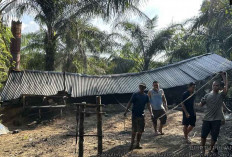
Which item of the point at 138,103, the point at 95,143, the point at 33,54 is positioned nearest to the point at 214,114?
the point at 138,103

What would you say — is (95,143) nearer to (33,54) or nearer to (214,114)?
(214,114)

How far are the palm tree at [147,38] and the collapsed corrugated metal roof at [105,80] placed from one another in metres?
2.34

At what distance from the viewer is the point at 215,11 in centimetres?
1161

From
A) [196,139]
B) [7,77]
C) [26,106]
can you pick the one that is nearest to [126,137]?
[196,139]

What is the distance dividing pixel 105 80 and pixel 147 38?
17.2ft

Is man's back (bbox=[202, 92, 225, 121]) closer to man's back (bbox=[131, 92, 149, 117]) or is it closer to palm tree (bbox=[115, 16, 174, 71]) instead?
man's back (bbox=[131, 92, 149, 117])

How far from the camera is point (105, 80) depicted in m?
13.6

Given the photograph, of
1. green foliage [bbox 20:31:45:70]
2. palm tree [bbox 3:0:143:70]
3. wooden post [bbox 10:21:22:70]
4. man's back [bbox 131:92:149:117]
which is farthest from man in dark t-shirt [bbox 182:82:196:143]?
green foliage [bbox 20:31:45:70]

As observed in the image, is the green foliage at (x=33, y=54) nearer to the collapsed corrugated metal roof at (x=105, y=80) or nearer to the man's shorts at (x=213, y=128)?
the collapsed corrugated metal roof at (x=105, y=80)

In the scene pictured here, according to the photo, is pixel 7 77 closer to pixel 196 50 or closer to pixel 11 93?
pixel 11 93

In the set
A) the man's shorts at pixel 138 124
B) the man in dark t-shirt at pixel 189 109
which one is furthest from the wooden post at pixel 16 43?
the man in dark t-shirt at pixel 189 109

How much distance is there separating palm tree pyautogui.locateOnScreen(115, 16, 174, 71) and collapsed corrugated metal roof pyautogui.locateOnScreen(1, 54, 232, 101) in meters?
2.34

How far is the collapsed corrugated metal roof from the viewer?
1135cm

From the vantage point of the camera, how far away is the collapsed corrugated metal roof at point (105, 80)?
11.3 m
